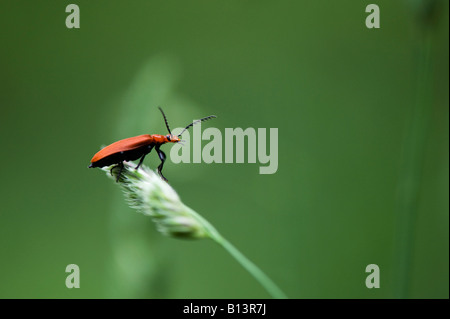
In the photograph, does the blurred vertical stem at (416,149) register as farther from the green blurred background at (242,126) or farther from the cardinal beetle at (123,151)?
the cardinal beetle at (123,151)

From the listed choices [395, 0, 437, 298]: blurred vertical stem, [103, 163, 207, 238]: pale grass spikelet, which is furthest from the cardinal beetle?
[395, 0, 437, 298]: blurred vertical stem

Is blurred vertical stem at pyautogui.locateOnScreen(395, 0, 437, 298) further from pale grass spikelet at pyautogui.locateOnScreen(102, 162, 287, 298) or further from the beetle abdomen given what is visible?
the beetle abdomen

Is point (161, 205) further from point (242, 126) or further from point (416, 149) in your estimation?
point (242, 126)

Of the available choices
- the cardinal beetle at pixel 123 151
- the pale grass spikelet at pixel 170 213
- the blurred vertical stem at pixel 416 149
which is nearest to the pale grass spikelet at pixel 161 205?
the pale grass spikelet at pixel 170 213

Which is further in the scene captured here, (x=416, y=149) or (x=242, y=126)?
(x=242, y=126)

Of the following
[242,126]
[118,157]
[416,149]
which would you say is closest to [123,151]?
[118,157]

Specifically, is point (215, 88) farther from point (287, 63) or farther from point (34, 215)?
point (34, 215)
